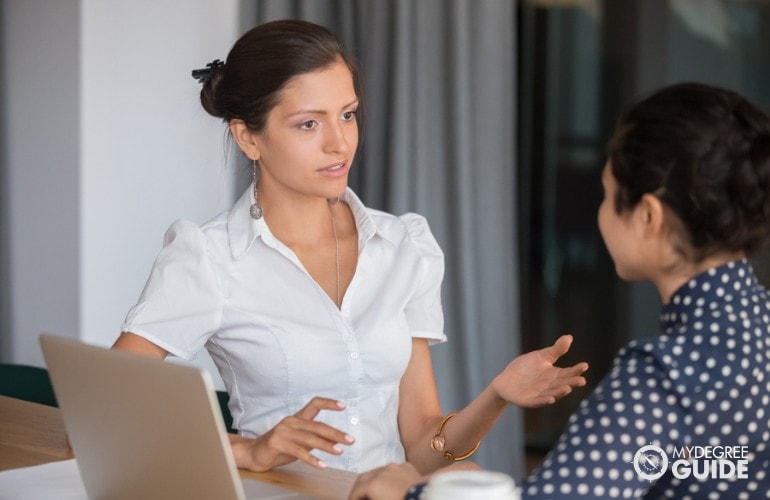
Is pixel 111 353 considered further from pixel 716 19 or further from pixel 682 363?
pixel 716 19

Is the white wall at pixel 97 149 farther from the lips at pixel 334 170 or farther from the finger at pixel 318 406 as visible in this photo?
the finger at pixel 318 406

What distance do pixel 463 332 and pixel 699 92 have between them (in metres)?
2.26

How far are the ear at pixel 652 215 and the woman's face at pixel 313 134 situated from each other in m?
0.92

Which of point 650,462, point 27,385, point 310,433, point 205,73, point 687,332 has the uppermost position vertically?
point 205,73

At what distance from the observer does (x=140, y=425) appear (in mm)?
1273

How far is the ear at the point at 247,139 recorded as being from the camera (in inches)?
86.7

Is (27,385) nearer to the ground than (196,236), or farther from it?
nearer to the ground

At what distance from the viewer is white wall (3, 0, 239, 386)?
328 centimetres

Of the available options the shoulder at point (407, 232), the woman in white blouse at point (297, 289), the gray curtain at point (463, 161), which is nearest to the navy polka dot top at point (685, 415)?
the woman in white blouse at point (297, 289)

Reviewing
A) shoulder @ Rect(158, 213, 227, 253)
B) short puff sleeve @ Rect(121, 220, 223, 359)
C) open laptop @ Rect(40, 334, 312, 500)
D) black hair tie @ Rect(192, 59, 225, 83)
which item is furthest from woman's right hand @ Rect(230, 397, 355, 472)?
black hair tie @ Rect(192, 59, 225, 83)

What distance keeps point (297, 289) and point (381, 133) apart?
1.51 m

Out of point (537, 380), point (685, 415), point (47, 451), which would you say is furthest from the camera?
point (47, 451)

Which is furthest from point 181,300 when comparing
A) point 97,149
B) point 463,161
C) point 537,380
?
point 463,161

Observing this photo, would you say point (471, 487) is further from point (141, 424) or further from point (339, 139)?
point (339, 139)
